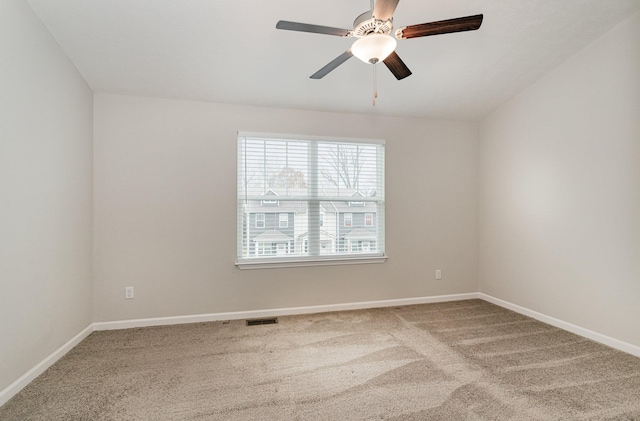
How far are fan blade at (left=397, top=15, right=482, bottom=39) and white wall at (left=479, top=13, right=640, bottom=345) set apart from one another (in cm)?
193

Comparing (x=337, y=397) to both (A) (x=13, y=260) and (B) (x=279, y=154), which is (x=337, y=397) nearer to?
(A) (x=13, y=260)

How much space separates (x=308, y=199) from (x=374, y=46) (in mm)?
2116

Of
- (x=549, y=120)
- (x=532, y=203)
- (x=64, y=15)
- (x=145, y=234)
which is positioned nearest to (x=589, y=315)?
(x=532, y=203)

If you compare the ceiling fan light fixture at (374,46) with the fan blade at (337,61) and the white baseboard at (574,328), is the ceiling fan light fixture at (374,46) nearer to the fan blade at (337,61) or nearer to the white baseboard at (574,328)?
the fan blade at (337,61)

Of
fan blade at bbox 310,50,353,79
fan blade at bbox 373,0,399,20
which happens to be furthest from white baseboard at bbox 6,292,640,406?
fan blade at bbox 373,0,399,20

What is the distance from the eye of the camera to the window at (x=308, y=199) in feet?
11.8

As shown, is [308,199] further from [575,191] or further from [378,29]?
[575,191]

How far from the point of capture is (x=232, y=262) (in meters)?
3.53

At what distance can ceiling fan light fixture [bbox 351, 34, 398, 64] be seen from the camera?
1.81 m

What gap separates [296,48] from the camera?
110 inches

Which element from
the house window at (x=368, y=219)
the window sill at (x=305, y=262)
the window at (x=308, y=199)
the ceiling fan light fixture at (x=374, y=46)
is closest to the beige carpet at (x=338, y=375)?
the window sill at (x=305, y=262)

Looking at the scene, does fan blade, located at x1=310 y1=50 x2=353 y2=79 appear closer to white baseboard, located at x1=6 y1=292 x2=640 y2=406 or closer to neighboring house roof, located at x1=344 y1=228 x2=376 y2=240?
neighboring house roof, located at x1=344 y1=228 x2=376 y2=240

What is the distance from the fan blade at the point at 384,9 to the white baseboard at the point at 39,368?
3151 millimetres

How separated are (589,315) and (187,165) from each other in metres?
4.25
